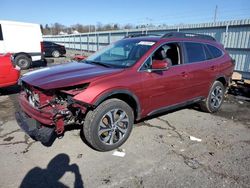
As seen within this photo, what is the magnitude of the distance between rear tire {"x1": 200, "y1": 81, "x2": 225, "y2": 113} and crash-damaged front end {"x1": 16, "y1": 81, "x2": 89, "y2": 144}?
11.3 ft

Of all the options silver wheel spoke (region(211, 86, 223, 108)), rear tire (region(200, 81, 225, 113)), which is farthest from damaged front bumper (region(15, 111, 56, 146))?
silver wheel spoke (region(211, 86, 223, 108))

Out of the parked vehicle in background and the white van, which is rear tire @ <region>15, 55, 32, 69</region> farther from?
the parked vehicle in background

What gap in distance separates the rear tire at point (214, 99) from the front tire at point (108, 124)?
2.58 metres

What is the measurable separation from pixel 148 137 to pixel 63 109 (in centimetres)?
180

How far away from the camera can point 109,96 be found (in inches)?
148

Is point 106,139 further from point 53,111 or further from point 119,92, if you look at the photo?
point 53,111

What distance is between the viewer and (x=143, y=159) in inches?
145

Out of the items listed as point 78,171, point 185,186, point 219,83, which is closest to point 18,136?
point 78,171

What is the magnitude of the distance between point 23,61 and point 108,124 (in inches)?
452

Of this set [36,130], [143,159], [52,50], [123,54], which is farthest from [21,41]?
[143,159]

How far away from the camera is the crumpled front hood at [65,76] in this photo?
350cm

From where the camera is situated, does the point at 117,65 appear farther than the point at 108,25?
No

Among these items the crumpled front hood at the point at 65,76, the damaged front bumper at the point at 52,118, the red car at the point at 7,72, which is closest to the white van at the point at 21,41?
the red car at the point at 7,72

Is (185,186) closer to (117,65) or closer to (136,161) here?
(136,161)
